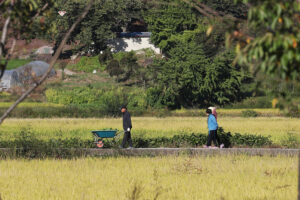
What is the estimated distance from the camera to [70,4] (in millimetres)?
78000

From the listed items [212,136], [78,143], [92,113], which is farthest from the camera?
[92,113]

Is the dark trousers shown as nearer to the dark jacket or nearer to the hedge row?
the dark jacket

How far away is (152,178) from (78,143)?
715 cm

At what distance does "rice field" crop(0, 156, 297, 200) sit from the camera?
38.8 ft

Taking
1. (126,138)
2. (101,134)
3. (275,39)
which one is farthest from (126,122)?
(275,39)

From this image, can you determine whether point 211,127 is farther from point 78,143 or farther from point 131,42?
point 131,42

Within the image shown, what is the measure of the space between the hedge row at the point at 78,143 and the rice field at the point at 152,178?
1.80 metres

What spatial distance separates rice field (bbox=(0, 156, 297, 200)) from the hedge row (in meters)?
1.80

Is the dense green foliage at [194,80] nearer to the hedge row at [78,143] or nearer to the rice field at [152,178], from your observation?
the hedge row at [78,143]

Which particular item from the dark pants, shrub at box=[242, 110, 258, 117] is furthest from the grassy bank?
the dark pants

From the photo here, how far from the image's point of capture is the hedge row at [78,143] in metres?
18.9

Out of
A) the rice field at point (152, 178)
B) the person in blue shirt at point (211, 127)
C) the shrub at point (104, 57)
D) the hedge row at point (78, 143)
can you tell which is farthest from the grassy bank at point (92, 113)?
the shrub at point (104, 57)

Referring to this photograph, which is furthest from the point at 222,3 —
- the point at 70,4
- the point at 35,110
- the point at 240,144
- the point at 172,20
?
the point at 240,144

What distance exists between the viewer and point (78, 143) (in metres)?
20.6
